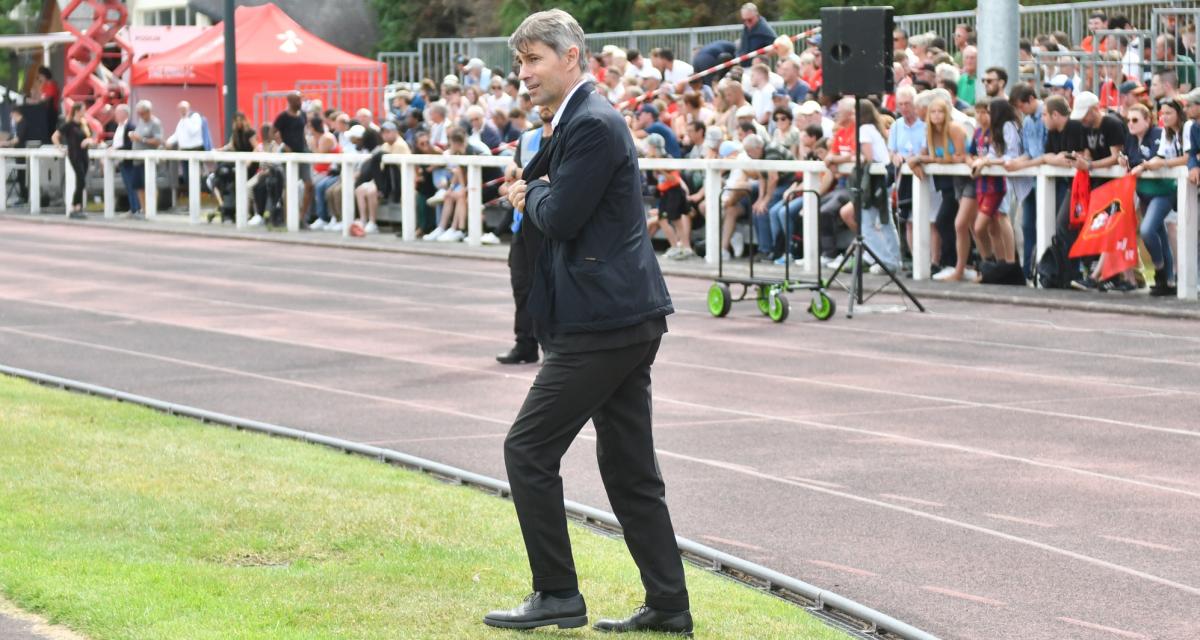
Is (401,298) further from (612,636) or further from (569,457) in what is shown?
(612,636)

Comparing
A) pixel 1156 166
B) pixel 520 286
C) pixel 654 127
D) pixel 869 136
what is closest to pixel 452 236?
pixel 654 127

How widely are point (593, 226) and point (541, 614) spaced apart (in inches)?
48.0

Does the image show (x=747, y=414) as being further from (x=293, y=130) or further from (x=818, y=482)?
(x=293, y=130)

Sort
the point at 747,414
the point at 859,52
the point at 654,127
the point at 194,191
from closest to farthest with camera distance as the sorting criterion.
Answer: the point at 747,414
the point at 859,52
the point at 654,127
the point at 194,191

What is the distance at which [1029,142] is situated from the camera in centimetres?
1928

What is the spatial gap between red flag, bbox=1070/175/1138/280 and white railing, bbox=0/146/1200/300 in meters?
0.20

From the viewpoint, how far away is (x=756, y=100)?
967 inches

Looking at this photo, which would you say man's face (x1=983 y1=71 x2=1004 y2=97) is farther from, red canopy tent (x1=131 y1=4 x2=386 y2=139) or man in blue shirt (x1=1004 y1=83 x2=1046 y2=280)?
red canopy tent (x1=131 y1=4 x2=386 y2=139)

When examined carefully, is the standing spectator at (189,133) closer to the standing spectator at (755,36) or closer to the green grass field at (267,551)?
the standing spectator at (755,36)

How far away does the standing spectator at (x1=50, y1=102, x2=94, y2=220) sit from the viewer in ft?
116

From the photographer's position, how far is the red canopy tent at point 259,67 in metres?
40.0

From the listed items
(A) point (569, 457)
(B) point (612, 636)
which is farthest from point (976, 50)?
(B) point (612, 636)

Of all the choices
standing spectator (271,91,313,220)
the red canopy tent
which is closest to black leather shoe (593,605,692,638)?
standing spectator (271,91,313,220)

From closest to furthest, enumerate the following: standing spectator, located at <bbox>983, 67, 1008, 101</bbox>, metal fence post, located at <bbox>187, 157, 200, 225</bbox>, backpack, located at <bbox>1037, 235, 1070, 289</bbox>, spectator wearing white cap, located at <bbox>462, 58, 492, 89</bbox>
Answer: backpack, located at <bbox>1037, 235, 1070, 289</bbox>
standing spectator, located at <bbox>983, 67, 1008, 101</bbox>
spectator wearing white cap, located at <bbox>462, 58, 492, 89</bbox>
metal fence post, located at <bbox>187, 157, 200, 225</bbox>
